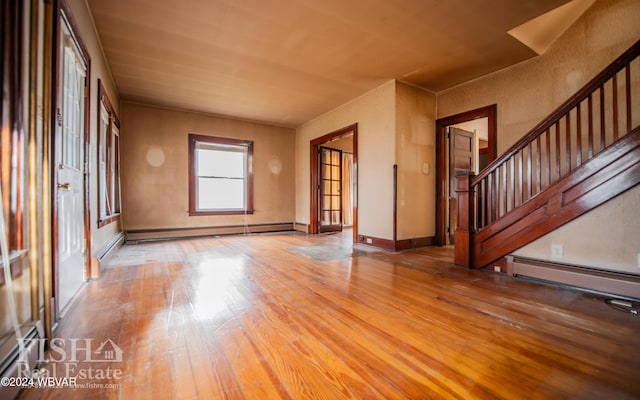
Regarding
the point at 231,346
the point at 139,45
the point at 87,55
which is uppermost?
the point at 139,45

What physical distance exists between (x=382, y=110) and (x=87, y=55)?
391 cm

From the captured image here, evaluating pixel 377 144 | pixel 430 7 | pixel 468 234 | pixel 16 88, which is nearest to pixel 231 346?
pixel 16 88

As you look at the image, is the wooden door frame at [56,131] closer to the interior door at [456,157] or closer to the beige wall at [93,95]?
the beige wall at [93,95]

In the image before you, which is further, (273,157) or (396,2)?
(273,157)

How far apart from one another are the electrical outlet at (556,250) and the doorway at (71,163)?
421cm

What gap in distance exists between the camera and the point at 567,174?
8.77 feet

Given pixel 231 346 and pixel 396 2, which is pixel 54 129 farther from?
pixel 396 2

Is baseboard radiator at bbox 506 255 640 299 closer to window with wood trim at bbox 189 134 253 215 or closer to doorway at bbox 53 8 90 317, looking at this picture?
doorway at bbox 53 8 90 317

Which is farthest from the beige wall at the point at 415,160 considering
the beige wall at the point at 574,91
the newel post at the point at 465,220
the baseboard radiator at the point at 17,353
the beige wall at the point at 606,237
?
the baseboard radiator at the point at 17,353

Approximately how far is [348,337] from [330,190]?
5.52m

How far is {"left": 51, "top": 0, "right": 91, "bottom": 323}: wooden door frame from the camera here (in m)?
1.67

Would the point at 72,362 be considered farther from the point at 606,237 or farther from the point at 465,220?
the point at 606,237

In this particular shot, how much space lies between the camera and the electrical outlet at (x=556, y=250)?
2.74 metres

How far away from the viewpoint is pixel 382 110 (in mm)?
4637
